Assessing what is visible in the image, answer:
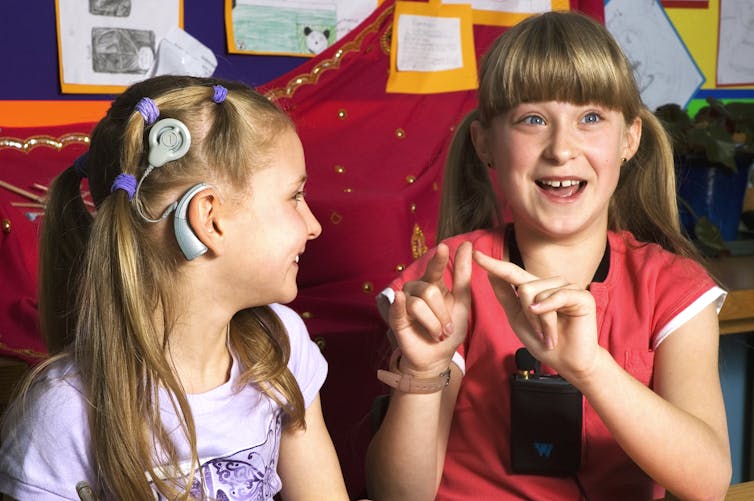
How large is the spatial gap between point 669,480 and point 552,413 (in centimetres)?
16

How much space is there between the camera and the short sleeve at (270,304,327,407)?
45.2 inches

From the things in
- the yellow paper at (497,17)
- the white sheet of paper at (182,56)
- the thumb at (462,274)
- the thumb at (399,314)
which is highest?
the yellow paper at (497,17)

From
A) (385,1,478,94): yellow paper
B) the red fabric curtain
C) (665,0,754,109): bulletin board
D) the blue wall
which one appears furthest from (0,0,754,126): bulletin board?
(665,0,754,109): bulletin board

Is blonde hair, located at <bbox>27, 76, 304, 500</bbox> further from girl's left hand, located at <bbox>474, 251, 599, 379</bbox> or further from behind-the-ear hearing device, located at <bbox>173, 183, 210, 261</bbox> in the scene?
girl's left hand, located at <bbox>474, 251, 599, 379</bbox>

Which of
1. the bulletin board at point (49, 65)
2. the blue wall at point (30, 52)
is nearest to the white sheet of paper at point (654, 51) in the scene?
the bulletin board at point (49, 65)

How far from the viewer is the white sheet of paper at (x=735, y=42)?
269cm

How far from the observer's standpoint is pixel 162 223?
0.99 meters

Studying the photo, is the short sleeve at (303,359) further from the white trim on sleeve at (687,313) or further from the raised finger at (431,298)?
the white trim on sleeve at (687,313)

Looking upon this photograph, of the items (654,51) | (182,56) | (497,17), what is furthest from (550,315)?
(654,51)

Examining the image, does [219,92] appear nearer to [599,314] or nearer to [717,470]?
[599,314]

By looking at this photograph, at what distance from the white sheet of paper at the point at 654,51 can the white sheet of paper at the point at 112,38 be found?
1.29 m

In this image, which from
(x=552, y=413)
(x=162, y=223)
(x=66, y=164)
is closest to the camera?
(x=162, y=223)

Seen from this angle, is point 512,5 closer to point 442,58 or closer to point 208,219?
point 442,58

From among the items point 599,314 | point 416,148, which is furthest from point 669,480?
point 416,148
